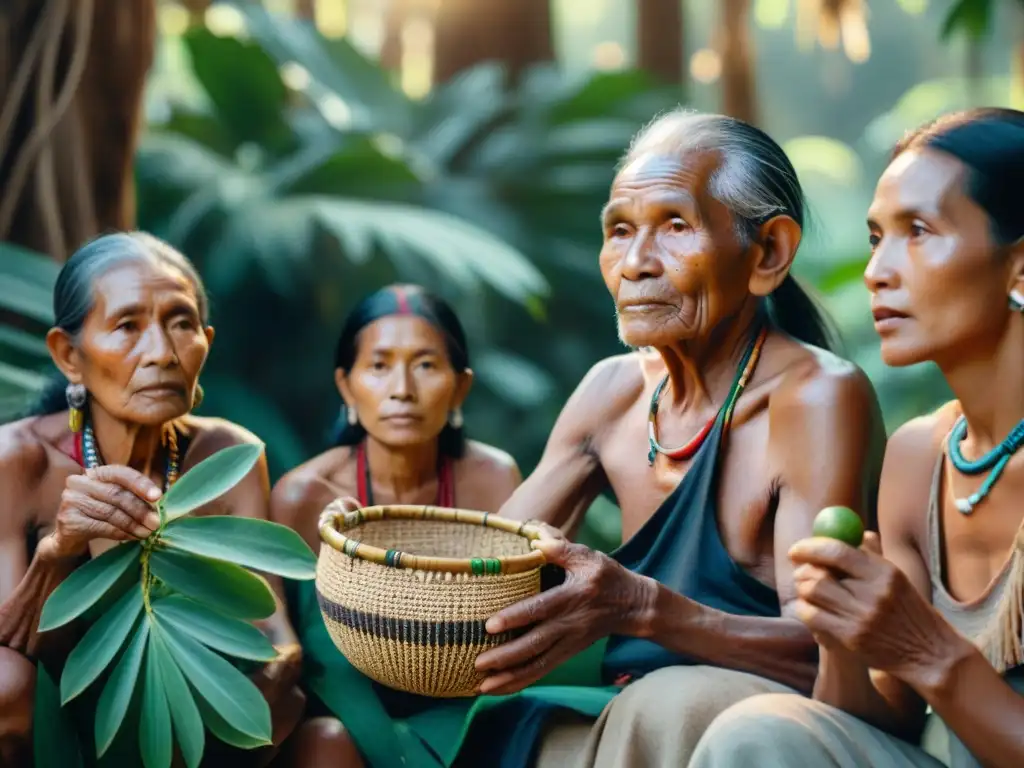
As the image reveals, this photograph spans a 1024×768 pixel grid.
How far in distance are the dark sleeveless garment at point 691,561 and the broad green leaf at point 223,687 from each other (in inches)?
27.0

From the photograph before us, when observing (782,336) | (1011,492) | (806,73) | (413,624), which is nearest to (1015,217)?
(1011,492)

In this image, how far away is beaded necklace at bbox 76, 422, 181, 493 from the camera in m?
2.75

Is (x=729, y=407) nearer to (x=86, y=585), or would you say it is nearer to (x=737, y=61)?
(x=86, y=585)

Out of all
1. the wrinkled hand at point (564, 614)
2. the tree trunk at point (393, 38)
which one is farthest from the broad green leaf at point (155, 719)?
A: the tree trunk at point (393, 38)

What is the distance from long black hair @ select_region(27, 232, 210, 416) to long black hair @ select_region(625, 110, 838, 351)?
103 centimetres

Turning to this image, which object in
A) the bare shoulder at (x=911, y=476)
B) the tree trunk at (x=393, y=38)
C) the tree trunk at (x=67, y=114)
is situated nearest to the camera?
the bare shoulder at (x=911, y=476)

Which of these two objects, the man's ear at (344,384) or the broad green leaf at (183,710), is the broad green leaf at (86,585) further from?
the man's ear at (344,384)

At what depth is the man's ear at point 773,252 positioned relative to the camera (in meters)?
2.51

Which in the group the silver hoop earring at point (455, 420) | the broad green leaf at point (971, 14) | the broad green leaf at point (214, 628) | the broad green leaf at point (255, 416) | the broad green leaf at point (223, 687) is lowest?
the broad green leaf at point (255, 416)

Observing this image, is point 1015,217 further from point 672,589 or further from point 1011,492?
point 672,589

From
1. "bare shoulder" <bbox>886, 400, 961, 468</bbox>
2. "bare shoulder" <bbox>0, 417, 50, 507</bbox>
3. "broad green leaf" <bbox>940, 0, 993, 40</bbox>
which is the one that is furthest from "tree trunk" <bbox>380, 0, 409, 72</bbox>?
"bare shoulder" <bbox>886, 400, 961, 468</bbox>

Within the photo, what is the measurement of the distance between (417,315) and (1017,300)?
4.92 feet

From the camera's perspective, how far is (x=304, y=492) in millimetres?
3076

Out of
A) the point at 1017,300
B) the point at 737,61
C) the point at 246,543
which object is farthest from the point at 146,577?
the point at 737,61
